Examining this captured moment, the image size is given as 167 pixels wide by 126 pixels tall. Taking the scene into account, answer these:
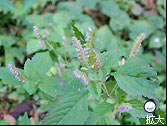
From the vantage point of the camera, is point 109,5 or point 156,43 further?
point 109,5

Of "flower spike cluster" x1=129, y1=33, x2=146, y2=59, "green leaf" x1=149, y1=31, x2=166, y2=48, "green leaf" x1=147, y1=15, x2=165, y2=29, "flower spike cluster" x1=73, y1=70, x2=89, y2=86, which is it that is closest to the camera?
"flower spike cluster" x1=73, y1=70, x2=89, y2=86

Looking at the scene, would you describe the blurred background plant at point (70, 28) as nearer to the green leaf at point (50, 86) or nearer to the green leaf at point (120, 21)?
the green leaf at point (120, 21)

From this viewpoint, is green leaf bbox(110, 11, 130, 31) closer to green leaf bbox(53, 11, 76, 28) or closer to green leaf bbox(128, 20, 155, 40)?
green leaf bbox(128, 20, 155, 40)

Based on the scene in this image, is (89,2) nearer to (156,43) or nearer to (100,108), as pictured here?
(156,43)

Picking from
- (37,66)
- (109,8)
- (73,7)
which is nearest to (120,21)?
(109,8)

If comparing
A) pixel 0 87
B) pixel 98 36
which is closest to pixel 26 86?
pixel 0 87

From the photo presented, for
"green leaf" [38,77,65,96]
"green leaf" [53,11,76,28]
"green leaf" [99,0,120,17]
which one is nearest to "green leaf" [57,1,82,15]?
"green leaf" [53,11,76,28]

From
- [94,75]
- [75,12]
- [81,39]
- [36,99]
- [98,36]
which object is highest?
[75,12]
